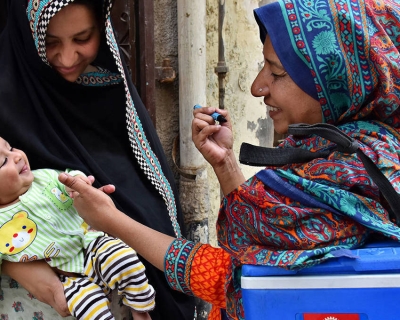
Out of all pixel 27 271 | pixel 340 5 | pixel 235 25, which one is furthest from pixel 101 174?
pixel 235 25

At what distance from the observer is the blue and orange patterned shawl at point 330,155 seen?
1420 mm

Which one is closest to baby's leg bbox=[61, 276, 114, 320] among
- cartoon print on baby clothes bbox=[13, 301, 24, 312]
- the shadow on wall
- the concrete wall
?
cartoon print on baby clothes bbox=[13, 301, 24, 312]

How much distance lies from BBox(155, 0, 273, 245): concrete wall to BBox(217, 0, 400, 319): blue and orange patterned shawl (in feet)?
5.25

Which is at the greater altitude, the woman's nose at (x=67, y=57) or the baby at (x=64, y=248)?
the woman's nose at (x=67, y=57)

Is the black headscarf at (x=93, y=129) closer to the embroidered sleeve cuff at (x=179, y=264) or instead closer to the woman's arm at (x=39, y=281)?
the embroidered sleeve cuff at (x=179, y=264)

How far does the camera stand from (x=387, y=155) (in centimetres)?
145

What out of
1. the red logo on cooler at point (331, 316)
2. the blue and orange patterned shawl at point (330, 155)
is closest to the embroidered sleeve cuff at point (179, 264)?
the blue and orange patterned shawl at point (330, 155)

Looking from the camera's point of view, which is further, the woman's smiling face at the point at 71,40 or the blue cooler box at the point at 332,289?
the woman's smiling face at the point at 71,40

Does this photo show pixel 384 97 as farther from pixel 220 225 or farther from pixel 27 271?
pixel 27 271

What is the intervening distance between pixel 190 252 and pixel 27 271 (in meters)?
0.53

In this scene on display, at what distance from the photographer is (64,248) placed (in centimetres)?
169

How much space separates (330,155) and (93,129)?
3.29ft

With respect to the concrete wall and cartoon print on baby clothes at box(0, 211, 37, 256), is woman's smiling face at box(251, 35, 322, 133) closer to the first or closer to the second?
cartoon print on baby clothes at box(0, 211, 37, 256)

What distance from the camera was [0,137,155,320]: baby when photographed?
1629 millimetres
